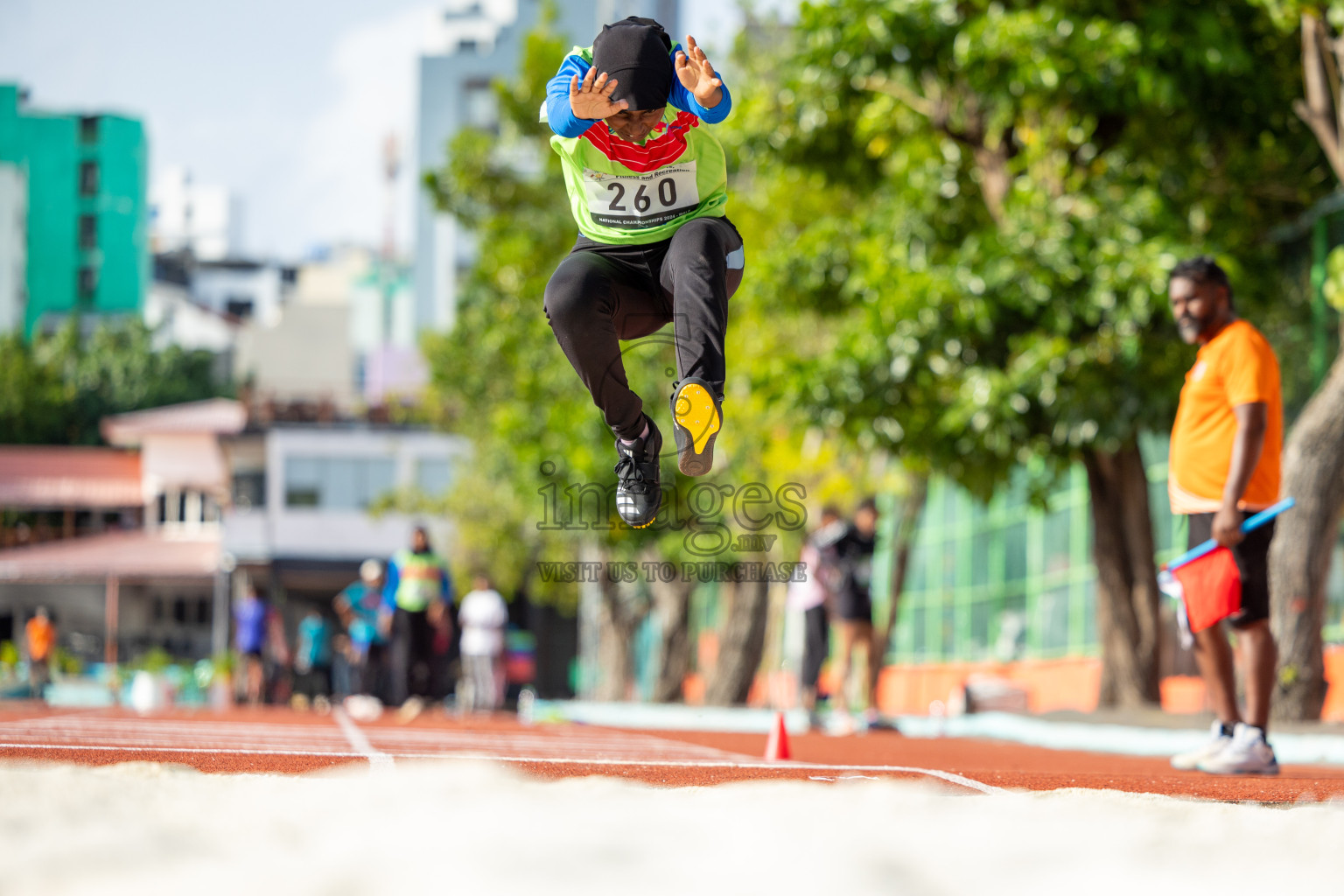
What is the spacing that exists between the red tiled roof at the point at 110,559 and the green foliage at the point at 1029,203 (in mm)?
32594

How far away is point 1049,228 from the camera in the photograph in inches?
507

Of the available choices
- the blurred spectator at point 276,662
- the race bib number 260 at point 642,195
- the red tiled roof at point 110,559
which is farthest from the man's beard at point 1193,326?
the red tiled roof at point 110,559

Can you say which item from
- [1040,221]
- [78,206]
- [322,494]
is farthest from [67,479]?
[1040,221]

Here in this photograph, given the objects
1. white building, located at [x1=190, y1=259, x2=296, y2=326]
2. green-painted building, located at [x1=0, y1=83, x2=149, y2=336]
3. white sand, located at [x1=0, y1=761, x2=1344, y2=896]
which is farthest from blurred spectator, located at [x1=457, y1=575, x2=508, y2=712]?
white building, located at [x1=190, y1=259, x2=296, y2=326]

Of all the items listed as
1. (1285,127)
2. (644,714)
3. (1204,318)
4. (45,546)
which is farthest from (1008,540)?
(45,546)

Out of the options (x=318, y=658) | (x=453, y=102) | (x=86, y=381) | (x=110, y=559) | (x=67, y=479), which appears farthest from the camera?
(x=453, y=102)

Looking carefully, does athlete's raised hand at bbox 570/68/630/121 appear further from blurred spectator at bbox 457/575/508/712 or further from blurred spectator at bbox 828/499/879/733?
blurred spectator at bbox 457/575/508/712

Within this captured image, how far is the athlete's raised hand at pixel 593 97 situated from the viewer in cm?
536

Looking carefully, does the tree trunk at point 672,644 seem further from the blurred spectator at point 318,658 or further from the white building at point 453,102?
the white building at point 453,102

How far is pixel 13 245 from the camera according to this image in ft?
219

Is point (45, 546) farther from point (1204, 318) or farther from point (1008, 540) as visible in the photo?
point (1204, 318)

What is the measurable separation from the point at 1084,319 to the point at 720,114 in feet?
26.3

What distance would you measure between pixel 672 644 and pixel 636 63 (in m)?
20.4

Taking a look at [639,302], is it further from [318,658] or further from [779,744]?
[318,658]
